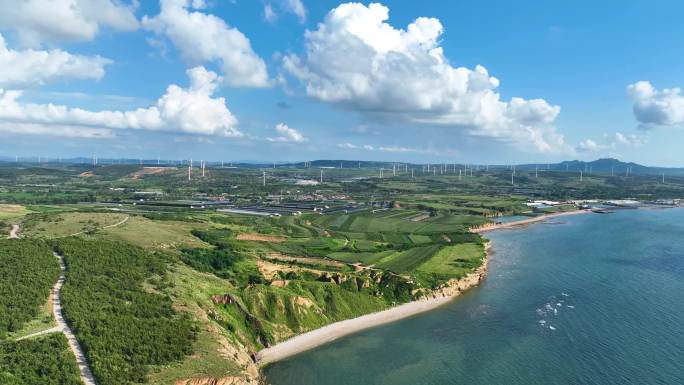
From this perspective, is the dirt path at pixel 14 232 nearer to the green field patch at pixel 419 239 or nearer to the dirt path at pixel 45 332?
the dirt path at pixel 45 332

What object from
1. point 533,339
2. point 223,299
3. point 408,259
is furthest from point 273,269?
point 533,339

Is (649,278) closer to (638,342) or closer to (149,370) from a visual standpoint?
(638,342)

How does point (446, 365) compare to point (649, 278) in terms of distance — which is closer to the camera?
point (446, 365)

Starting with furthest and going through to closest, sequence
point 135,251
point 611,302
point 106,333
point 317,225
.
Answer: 1. point 317,225
2. point 611,302
3. point 135,251
4. point 106,333

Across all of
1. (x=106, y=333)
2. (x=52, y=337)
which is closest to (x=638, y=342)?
(x=106, y=333)

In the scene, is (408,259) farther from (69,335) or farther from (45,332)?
(45,332)

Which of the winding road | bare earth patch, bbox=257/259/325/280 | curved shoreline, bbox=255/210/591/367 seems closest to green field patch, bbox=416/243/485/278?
curved shoreline, bbox=255/210/591/367
